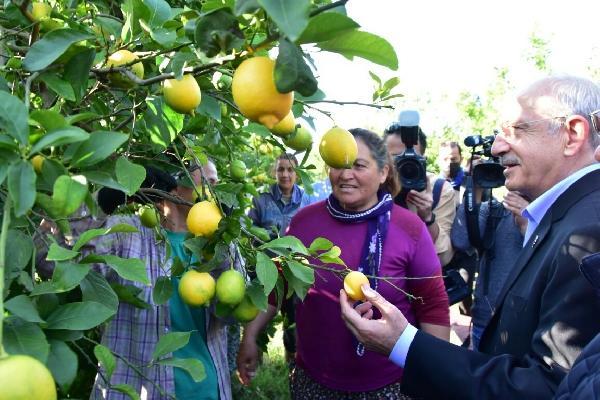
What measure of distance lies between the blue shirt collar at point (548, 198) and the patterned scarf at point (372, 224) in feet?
2.35

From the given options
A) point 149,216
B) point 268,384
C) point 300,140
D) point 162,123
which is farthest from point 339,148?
point 268,384

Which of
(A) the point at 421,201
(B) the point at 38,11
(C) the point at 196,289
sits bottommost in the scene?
(A) the point at 421,201

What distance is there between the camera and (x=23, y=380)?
2.24 ft

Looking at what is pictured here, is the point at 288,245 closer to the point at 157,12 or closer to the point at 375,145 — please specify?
the point at 157,12

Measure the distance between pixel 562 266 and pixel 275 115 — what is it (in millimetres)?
889

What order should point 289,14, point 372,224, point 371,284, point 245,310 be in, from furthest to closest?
point 372,224, point 371,284, point 245,310, point 289,14

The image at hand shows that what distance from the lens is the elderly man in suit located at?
4.61ft

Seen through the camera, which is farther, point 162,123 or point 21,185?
point 162,123

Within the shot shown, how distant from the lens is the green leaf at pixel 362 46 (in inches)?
34.2

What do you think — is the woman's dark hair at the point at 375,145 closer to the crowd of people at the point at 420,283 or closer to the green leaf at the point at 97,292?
the crowd of people at the point at 420,283

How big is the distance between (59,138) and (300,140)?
77 centimetres

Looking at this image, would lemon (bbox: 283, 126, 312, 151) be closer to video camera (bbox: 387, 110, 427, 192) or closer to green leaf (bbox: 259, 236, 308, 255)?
green leaf (bbox: 259, 236, 308, 255)

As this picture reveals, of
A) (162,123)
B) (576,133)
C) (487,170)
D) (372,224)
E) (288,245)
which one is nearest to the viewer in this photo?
(162,123)

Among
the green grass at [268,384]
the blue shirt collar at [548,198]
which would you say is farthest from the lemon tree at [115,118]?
the green grass at [268,384]
